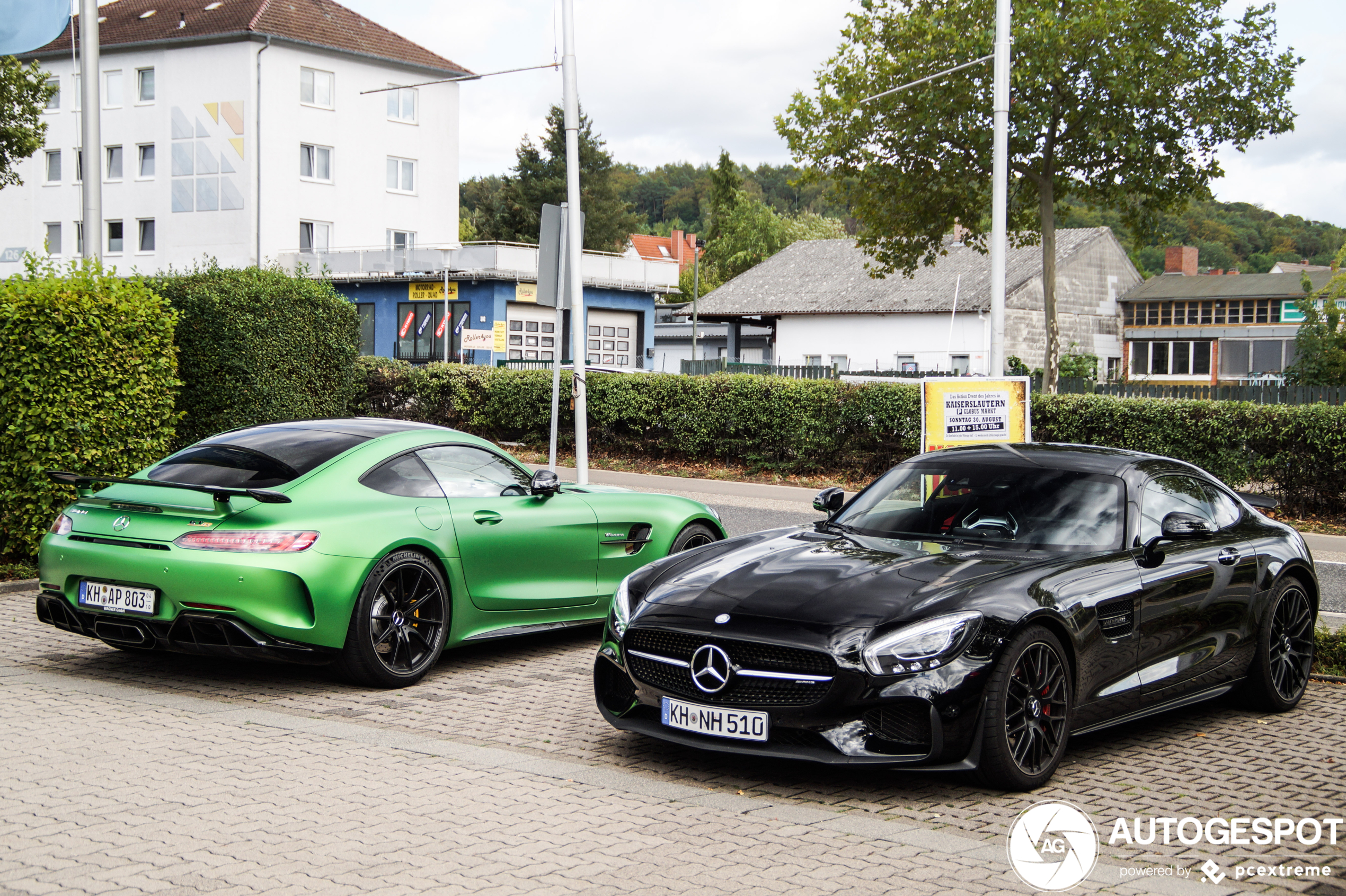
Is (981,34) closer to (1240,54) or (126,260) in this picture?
(1240,54)

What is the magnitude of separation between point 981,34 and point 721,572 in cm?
2111

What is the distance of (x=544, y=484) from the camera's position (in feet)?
25.5

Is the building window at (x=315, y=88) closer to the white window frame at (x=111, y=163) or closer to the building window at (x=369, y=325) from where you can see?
the white window frame at (x=111, y=163)

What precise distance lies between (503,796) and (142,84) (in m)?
60.5

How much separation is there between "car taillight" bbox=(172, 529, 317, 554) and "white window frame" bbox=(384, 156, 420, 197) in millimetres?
55714

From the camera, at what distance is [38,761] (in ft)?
17.7

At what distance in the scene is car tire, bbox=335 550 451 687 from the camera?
6.65 metres

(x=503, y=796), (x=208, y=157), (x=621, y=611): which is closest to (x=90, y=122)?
(x=621, y=611)

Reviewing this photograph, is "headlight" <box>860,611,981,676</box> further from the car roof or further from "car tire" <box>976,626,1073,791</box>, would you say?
the car roof

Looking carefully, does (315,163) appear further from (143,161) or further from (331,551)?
(331,551)

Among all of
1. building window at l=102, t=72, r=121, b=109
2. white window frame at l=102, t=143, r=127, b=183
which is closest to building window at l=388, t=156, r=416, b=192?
white window frame at l=102, t=143, r=127, b=183

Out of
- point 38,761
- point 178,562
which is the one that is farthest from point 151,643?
point 38,761

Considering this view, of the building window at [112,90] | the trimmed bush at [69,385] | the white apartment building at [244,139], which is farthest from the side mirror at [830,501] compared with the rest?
the building window at [112,90]

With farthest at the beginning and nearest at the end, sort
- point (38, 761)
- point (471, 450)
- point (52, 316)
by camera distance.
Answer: point (52, 316)
point (471, 450)
point (38, 761)
